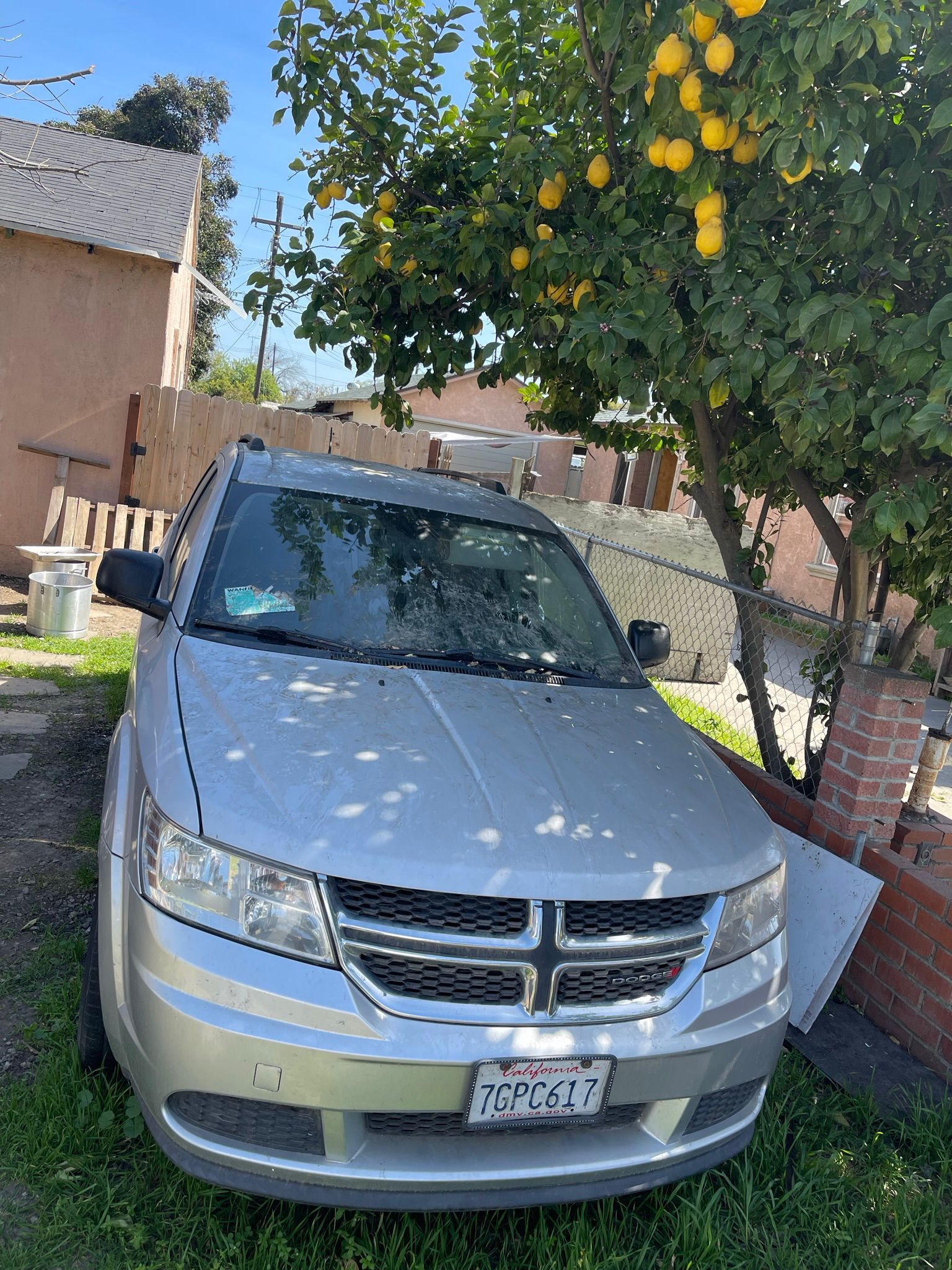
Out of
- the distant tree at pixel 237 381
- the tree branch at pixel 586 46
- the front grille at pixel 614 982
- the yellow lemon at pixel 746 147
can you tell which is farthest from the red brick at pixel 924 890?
the distant tree at pixel 237 381

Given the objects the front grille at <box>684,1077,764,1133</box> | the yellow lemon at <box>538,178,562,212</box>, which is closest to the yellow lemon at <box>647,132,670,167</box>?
the yellow lemon at <box>538,178,562,212</box>

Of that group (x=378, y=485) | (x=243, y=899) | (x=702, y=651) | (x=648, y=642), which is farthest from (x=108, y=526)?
(x=243, y=899)

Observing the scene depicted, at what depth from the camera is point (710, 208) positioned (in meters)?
3.13

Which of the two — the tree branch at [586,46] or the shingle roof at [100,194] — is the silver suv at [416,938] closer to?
the tree branch at [586,46]

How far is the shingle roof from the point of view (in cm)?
898

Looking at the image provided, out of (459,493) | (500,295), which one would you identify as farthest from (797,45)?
(500,295)

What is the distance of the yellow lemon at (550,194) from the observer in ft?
12.9

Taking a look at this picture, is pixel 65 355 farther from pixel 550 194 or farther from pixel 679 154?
pixel 679 154

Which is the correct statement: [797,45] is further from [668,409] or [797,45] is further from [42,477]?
[42,477]

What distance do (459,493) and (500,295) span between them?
51.2 inches

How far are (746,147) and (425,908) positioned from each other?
8.47ft

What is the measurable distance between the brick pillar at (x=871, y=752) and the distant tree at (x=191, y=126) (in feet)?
83.3

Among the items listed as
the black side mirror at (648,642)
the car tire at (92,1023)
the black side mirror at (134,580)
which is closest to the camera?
the car tire at (92,1023)

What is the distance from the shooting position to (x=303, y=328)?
4.68 metres
